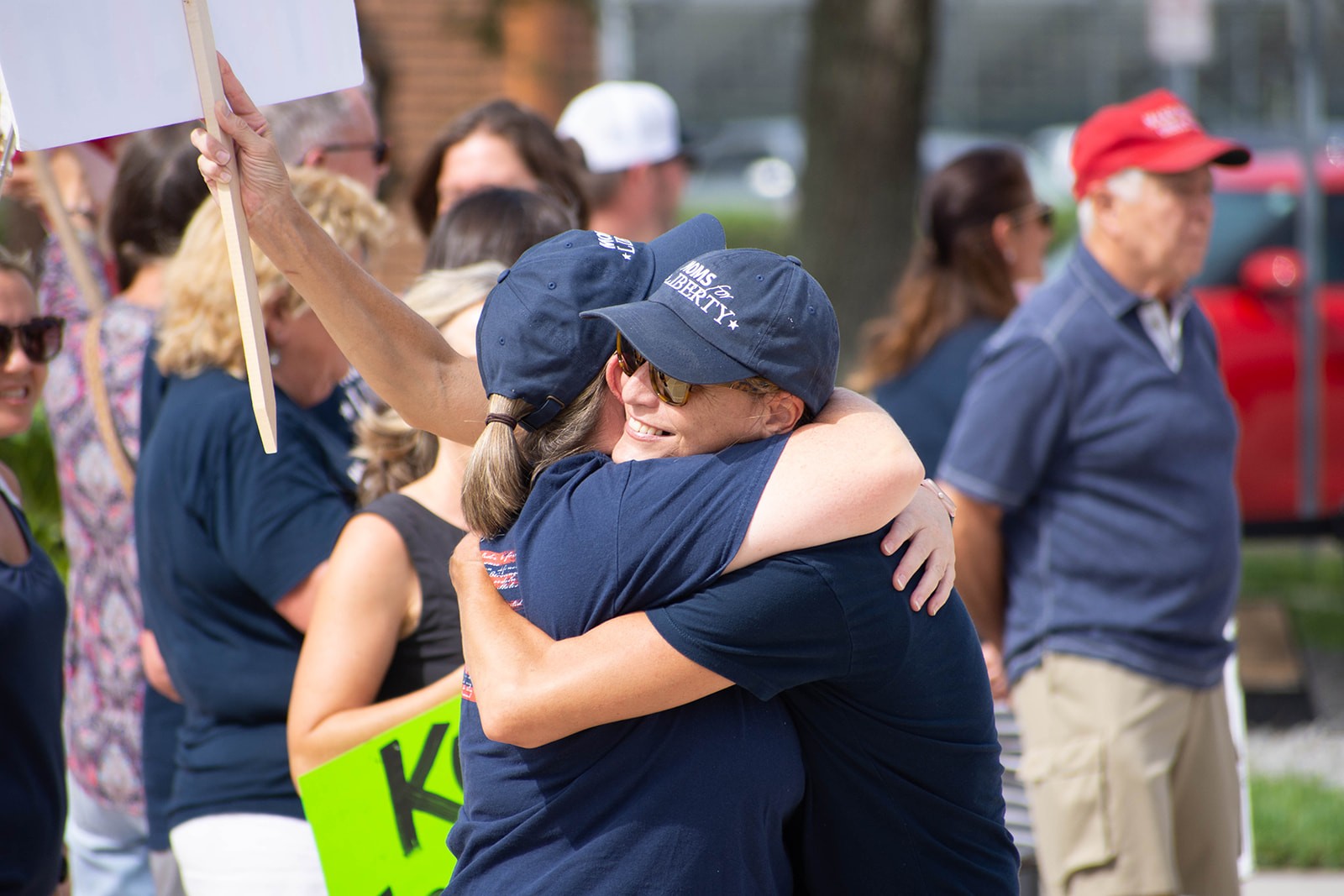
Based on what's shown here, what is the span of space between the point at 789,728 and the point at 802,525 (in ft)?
0.87

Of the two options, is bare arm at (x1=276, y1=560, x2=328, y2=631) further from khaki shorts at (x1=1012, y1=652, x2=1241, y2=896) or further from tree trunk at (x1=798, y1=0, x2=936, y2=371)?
tree trunk at (x1=798, y1=0, x2=936, y2=371)

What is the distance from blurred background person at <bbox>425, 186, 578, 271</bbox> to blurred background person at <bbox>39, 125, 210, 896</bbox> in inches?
29.9

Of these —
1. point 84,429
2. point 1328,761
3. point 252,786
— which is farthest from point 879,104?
point 252,786

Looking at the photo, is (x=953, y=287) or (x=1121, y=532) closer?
(x=1121, y=532)

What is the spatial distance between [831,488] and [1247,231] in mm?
7424

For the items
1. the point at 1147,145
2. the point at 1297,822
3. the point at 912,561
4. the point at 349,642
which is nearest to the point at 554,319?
the point at 912,561

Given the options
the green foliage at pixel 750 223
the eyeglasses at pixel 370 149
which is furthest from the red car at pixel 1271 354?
the green foliage at pixel 750 223

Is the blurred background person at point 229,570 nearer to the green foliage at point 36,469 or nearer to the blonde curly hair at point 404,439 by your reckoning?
the blonde curly hair at point 404,439

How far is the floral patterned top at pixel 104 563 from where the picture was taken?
3189mm

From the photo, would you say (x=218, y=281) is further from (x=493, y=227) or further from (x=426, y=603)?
(x=426, y=603)

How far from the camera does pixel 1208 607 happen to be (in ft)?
10.8

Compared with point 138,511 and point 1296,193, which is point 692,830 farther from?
point 1296,193

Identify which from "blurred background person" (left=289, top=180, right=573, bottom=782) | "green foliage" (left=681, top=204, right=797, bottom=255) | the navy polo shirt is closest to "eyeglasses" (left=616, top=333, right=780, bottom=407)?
"blurred background person" (left=289, top=180, right=573, bottom=782)

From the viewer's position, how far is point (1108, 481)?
3.34 m
